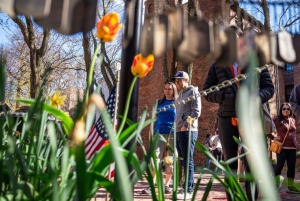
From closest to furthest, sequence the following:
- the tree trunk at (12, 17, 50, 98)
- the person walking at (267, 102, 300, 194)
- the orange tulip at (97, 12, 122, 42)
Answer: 1. the orange tulip at (97, 12, 122, 42)
2. the person walking at (267, 102, 300, 194)
3. the tree trunk at (12, 17, 50, 98)

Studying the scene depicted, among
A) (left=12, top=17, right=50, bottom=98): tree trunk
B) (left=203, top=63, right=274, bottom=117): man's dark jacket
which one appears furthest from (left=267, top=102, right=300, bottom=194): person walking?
(left=12, top=17, right=50, bottom=98): tree trunk

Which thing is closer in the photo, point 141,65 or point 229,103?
point 141,65

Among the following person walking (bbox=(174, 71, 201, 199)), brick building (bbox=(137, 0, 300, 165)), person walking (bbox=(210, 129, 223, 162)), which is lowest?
person walking (bbox=(210, 129, 223, 162))

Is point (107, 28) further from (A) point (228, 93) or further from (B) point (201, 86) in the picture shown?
(B) point (201, 86)

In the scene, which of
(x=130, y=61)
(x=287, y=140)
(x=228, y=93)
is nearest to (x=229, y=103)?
(x=228, y=93)

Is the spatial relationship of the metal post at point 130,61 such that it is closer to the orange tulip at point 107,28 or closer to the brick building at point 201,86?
the orange tulip at point 107,28

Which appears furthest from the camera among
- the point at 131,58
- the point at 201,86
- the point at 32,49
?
the point at 201,86

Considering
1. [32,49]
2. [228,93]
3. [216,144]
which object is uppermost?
[32,49]

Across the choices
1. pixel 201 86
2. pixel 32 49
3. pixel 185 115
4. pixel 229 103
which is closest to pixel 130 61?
pixel 229 103

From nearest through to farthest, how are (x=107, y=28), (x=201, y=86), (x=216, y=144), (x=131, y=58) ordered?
(x=107, y=28)
(x=131, y=58)
(x=216, y=144)
(x=201, y=86)

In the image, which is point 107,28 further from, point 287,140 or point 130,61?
point 287,140

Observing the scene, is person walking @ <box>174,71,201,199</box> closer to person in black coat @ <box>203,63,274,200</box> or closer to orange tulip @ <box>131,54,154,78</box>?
person in black coat @ <box>203,63,274,200</box>

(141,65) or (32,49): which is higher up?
(32,49)

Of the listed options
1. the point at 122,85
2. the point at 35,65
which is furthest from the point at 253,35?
the point at 35,65
